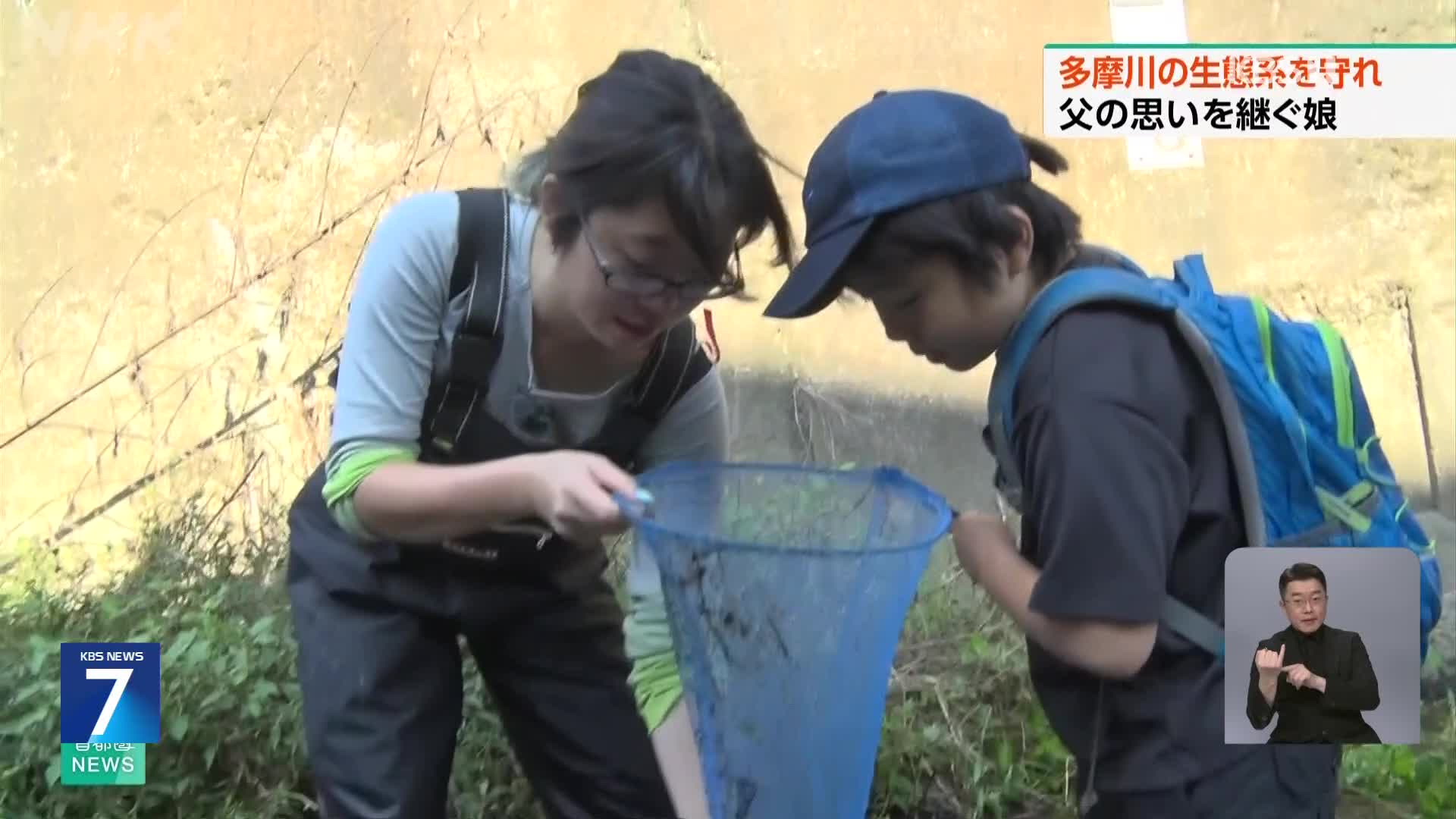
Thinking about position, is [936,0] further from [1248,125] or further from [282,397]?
[282,397]

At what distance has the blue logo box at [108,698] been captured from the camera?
1543 millimetres

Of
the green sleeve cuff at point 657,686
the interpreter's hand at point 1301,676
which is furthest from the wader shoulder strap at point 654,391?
the interpreter's hand at point 1301,676

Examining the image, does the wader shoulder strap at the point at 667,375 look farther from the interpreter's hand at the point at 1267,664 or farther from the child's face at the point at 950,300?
the interpreter's hand at the point at 1267,664

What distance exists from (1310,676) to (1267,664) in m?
0.09

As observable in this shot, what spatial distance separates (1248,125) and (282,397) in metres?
1.36

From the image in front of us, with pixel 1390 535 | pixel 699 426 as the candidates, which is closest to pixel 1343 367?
pixel 1390 535

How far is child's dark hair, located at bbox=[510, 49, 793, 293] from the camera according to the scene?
109 cm

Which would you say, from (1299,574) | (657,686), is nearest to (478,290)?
(657,686)

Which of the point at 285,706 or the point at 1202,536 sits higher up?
the point at 1202,536

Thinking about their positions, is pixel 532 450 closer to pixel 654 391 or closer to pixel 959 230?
pixel 654 391

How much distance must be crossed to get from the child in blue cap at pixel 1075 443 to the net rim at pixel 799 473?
0.06 m

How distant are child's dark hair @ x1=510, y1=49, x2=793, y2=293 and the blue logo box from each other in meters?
0.83

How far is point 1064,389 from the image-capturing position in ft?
3.09
